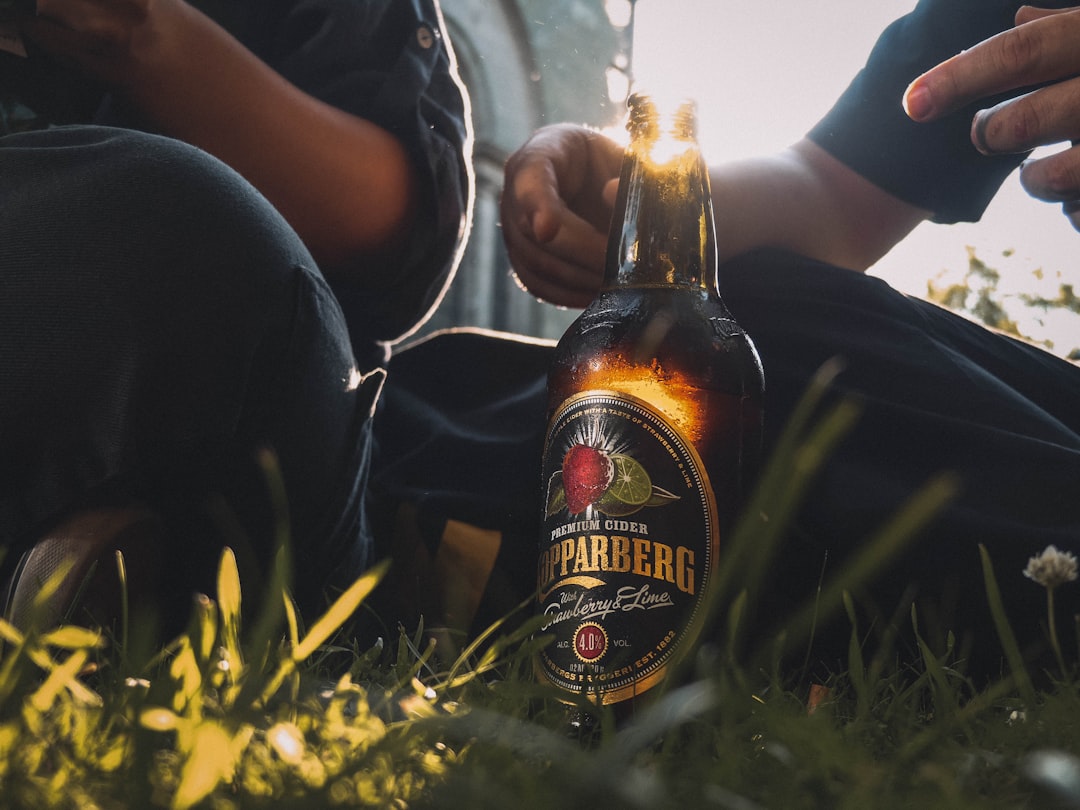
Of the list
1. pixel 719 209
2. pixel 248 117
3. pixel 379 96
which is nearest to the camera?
pixel 248 117

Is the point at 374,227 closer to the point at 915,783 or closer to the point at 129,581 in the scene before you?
the point at 129,581

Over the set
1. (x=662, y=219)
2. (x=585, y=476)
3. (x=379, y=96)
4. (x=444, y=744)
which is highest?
(x=379, y=96)

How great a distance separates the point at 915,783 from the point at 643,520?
29 centimetres

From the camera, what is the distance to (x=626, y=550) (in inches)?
25.9

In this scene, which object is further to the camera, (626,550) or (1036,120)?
(1036,120)

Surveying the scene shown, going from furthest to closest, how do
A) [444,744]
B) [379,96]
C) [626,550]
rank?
[379,96]
[626,550]
[444,744]

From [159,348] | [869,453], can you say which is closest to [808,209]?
[869,453]

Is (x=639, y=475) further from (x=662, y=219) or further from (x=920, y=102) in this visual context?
(x=920, y=102)

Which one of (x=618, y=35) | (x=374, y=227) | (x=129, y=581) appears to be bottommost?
(x=129, y=581)

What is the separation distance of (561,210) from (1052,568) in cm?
55

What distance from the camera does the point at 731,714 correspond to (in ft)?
1.34

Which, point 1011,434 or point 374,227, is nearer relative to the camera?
point 1011,434

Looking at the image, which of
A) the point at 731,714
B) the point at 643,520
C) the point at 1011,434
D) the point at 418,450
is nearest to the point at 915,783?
the point at 731,714

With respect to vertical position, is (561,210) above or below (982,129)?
below
